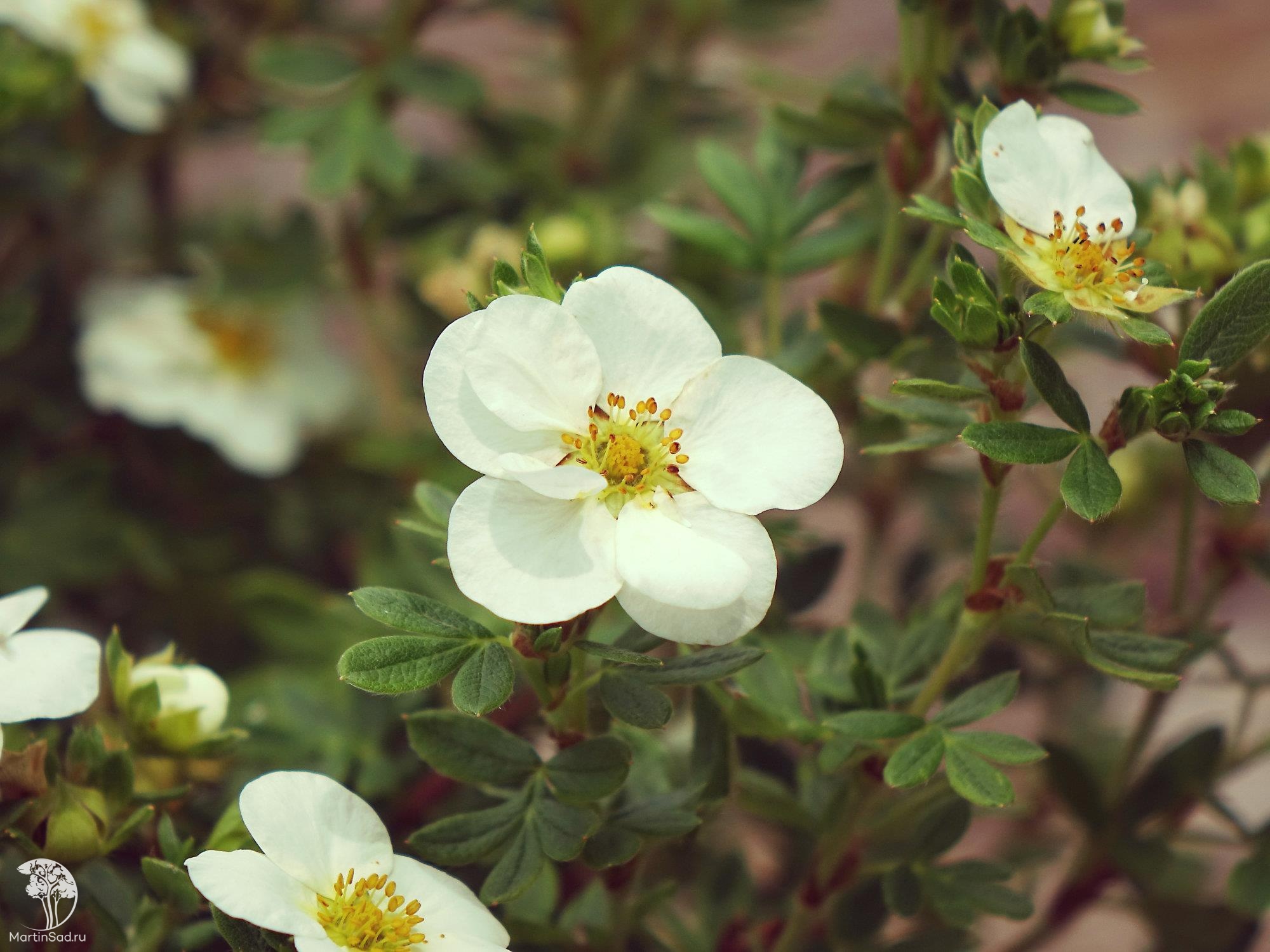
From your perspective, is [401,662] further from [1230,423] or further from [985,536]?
[1230,423]

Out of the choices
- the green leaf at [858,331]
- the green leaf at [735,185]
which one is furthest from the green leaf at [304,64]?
the green leaf at [858,331]

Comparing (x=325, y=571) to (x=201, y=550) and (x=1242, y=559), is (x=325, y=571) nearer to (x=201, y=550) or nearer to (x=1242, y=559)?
(x=201, y=550)

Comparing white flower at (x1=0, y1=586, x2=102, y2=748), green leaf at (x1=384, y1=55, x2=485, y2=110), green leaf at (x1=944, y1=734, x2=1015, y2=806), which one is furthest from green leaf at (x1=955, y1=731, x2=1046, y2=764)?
green leaf at (x1=384, y1=55, x2=485, y2=110)

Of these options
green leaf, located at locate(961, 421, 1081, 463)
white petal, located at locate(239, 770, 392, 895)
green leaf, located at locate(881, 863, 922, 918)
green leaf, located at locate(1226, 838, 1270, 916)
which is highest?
green leaf, located at locate(961, 421, 1081, 463)

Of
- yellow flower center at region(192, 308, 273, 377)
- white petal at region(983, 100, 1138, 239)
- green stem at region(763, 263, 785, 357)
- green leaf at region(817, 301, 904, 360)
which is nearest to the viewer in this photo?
white petal at region(983, 100, 1138, 239)

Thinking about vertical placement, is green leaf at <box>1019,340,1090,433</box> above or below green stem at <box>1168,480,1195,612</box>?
above

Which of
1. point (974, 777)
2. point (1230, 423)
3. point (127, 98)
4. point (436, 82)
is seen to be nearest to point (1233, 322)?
point (1230, 423)

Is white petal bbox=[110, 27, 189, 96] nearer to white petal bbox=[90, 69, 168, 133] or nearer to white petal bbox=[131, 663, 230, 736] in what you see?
white petal bbox=[90, 69, 168, 133]

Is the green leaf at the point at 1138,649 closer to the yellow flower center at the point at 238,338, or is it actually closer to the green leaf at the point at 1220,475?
the green leaf at the point at 1220,475

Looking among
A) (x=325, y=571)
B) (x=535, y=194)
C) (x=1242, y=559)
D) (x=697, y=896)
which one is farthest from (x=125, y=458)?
(x=1242, y=559)
